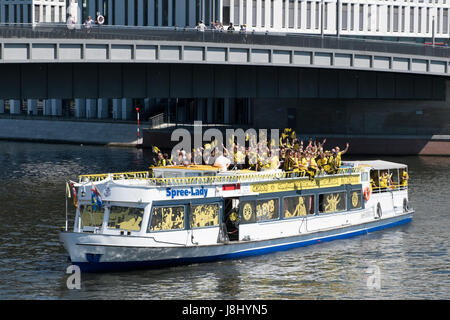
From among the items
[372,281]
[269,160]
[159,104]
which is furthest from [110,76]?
[159,104]

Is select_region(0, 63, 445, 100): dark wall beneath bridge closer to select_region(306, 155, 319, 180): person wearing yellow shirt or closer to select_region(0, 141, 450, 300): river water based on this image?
select_region(0, 141, 450, 300): river water

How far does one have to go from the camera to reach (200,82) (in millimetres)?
60219

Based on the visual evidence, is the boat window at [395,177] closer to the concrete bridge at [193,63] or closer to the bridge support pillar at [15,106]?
the concrete bridge at [193,63]

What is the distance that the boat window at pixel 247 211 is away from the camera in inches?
1359

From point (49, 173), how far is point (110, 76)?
794cm

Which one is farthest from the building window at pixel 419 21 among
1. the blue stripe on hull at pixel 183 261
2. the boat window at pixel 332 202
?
the blue stripe on hull at pixel 183 261

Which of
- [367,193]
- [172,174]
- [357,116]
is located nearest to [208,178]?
[172,174]

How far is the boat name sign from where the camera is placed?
3194 cm

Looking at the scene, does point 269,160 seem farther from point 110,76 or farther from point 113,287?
point 110,76

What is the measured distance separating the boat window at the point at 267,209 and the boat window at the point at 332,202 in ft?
9.54

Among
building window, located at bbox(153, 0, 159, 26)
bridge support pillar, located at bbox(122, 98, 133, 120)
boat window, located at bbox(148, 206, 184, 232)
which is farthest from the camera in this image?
building window, located at bbox(153, 0, 159, 26)

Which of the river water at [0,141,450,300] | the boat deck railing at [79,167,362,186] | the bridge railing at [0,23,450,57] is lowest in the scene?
the river water at [0,141,450,300]

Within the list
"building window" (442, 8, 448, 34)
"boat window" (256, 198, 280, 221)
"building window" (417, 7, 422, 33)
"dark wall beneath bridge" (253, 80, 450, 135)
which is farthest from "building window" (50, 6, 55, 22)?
"boat window" (256, 198, 280, 221)

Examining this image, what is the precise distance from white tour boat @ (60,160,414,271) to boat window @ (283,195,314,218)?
0.04m
